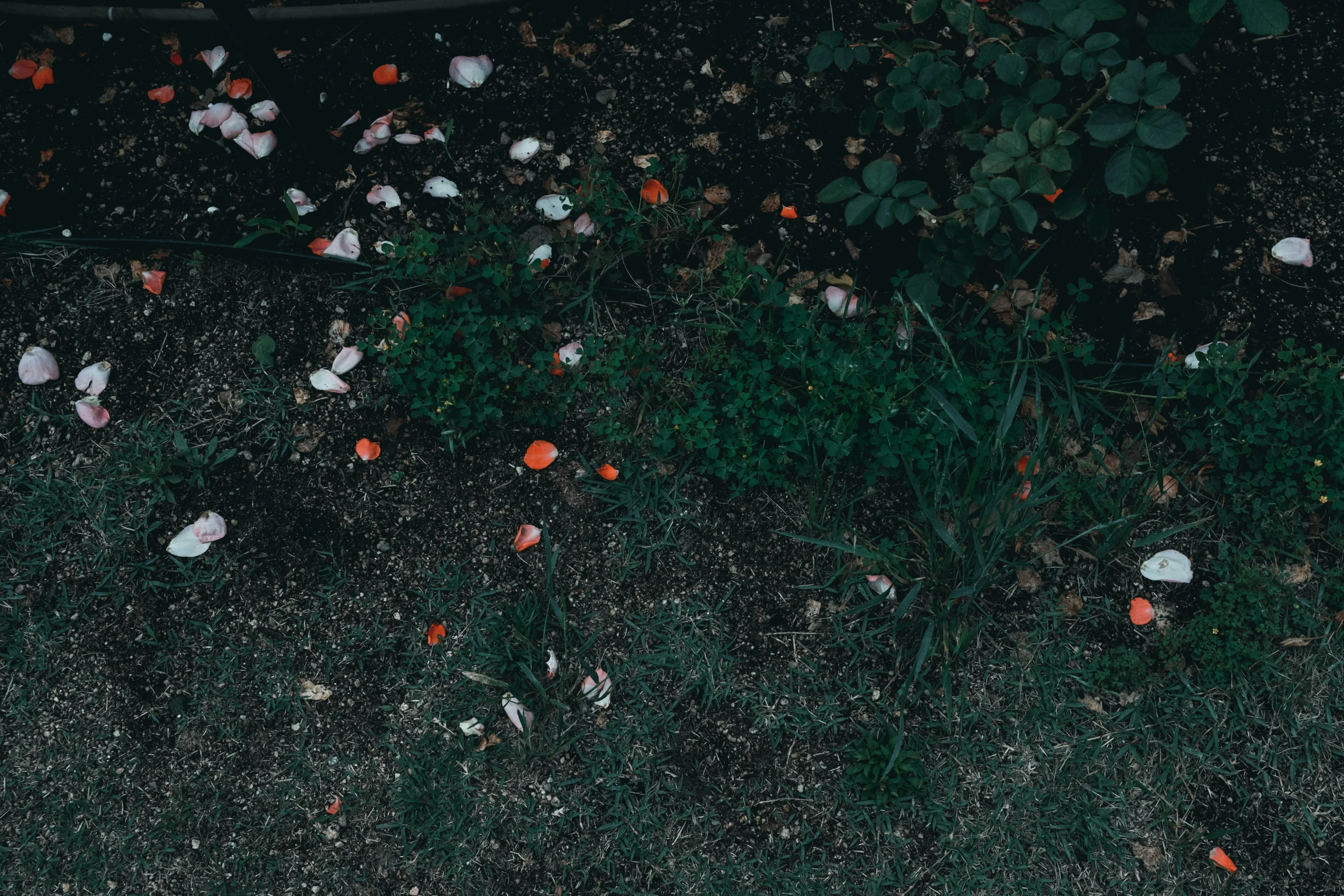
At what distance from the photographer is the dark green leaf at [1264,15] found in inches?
59.4

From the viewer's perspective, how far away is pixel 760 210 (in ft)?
7.14

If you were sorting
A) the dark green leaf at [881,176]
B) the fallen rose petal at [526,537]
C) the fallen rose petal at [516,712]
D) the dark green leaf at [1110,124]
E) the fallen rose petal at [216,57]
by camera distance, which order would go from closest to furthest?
1. the dark green leaf at [1110,124]
2. the dark green leaf at [881,176]
3. the fallen rose petal at [516,712]
4. the fallen rose petal at [526,537]
5. the fallen rose petal at [216,57]

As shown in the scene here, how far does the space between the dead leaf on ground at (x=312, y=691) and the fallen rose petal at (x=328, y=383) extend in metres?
0.68

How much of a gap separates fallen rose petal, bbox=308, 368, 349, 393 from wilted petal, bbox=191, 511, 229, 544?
0.38 meters

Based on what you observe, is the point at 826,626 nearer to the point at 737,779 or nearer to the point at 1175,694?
the point at 737,779

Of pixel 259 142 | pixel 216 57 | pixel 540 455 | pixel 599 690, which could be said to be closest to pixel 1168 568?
pixel 599 690

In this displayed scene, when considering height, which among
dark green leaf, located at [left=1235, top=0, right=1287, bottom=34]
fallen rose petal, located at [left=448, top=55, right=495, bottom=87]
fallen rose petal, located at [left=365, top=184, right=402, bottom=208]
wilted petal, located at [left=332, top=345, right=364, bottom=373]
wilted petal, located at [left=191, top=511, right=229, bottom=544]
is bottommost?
wilted petal, located at [left=191, top=511, right=229, bottom=544]

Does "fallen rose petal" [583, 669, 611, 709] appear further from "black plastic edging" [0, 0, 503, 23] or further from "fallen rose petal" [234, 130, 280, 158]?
"black plastic edging" [0, 0, 503, 23]

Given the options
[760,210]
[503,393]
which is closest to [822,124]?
[760,210]

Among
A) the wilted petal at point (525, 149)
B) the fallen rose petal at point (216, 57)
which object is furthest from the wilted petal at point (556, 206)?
the fallen rose petal at point (216, 57)

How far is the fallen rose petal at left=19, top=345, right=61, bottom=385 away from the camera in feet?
6.85

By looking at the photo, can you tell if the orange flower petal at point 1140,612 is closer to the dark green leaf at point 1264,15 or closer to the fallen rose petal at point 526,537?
the dark green leaf at point 1264,15

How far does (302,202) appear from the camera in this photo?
7.12 feet

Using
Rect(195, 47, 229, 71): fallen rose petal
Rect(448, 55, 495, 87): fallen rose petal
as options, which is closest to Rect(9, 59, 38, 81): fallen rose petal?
Rect(195, 47, 229, 71): fallen rose petal
